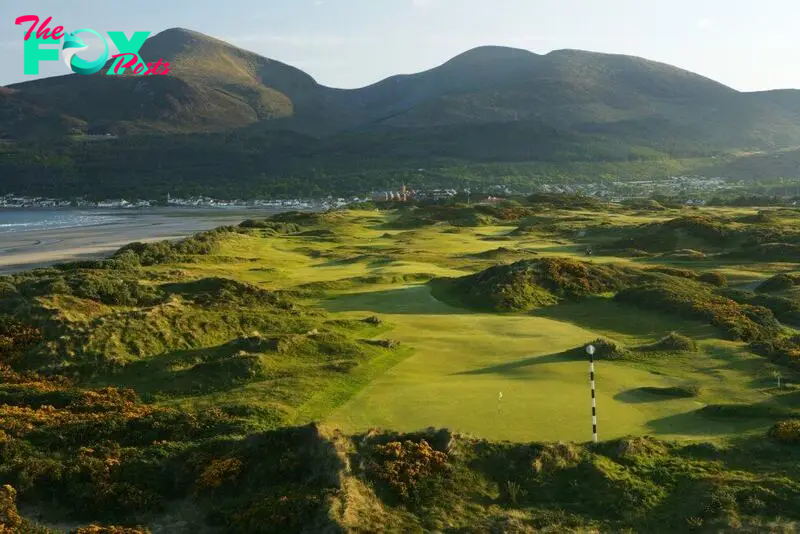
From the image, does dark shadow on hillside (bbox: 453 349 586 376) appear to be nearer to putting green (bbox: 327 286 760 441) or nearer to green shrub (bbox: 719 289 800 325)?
putting green (bbox: 327 286 760 441)

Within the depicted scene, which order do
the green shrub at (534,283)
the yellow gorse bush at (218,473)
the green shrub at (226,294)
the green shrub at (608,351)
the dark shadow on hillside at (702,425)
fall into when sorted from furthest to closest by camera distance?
the green shrub at (534,283), the green shrub at (226,294), the green shrub at (608,351), the dark shadow on hillside at (702,425), the yellow gorse bush at (218,473)

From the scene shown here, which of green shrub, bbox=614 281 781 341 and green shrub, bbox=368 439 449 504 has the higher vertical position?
green shrub, bbox=368 439 449 504

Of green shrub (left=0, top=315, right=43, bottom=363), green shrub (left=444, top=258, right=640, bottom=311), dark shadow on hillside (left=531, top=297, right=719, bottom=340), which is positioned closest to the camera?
green shrub (left=0, top=315, right=43, bottom=363)

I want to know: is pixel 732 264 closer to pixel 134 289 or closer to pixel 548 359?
pixel 548 359

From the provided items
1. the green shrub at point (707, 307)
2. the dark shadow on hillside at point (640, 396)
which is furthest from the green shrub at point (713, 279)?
the dark shadow on hillside at point (640, 396)

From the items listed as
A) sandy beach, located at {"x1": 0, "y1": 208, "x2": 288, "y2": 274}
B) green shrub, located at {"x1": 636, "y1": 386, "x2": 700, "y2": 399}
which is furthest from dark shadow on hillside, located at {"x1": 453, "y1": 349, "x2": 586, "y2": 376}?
sandy beach, located at {"x1": 0, "y1": 208, "x2": 288, "y2": 274}

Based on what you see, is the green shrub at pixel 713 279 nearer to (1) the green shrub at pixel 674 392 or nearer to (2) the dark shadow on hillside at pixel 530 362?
(2) the dark shadow on hillside at pixel 530 362

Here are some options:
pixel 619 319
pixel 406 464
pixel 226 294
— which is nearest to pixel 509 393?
pixel 406 464
